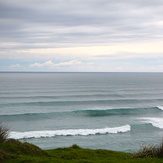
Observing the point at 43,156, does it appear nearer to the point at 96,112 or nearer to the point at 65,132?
the point at 65,132

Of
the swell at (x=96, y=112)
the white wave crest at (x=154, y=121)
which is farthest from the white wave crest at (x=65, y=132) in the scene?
the swell at (x=96, y=112)

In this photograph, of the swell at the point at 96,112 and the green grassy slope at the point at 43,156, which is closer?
the green grassy slope at the point at 43,156

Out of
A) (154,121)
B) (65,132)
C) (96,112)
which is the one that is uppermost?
(96,112)

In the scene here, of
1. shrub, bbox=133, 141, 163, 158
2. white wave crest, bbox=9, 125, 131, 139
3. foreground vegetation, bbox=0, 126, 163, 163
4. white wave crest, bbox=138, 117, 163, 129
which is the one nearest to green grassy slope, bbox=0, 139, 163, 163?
foreground vegetation, bbox=0, 126, 163, 163

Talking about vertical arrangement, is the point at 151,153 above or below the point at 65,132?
above

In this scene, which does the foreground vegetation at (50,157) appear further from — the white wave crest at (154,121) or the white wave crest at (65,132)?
the white wave crest at (154,121)

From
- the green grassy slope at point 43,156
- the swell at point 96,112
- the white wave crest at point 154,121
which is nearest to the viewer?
the green grassy slope at point 43,156

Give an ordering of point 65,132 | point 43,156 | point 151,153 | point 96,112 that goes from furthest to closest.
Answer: point 96,112 → point 65,132 → point 151,153 → point 43,156

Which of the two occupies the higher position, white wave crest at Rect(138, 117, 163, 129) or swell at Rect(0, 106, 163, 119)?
swell at Rect(0, 106, 163, 119)

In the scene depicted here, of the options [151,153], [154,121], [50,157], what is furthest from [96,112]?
[50,157]

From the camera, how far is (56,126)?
1200 inches

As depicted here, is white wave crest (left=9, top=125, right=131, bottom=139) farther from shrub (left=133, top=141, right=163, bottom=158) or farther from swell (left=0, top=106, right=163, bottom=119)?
shrub (left=133, top=141, right=163, bottom=158)

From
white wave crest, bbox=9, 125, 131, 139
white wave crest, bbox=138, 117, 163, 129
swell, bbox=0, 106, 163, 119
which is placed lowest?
white wave crest, bbox=9, 125, 131, 139

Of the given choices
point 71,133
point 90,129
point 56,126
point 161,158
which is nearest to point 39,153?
point 161,158
